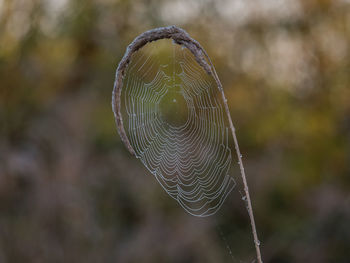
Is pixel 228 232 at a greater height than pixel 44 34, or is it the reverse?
pixel 44 34

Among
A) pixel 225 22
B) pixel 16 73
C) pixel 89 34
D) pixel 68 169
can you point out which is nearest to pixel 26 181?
pixel 68 169

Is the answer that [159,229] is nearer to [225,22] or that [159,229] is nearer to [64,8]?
[225,22]

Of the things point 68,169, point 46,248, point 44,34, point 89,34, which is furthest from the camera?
point 89,34

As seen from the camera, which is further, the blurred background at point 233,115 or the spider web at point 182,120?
the blurred background at point 233,115

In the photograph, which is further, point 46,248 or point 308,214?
point 308,214

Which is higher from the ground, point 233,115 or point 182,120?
point 182,120

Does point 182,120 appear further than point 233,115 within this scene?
No

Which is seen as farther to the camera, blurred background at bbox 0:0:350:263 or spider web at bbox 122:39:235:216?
blurred background at bbox 0:0:350:263

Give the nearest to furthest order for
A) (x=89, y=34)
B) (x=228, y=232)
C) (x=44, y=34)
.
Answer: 1. (x=228, y=232)
2. (x=44, y=34)
3. (x=89, y=34)
